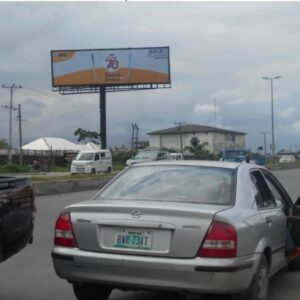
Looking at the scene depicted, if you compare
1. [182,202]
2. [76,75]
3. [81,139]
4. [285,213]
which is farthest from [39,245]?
[81,139]

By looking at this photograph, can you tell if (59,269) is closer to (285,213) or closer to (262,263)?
(262,263)

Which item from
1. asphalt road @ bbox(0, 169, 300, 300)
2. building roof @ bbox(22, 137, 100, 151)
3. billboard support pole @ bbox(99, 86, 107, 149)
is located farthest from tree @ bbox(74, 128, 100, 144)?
asphalt road @ bbox(0, 169, 300, 300)

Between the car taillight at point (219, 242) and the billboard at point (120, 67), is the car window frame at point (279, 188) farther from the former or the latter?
the billboard at point (120, 67)

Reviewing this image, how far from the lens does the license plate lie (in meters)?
4.99

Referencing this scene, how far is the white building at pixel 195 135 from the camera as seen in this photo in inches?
5497

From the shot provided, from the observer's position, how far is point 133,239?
503cm

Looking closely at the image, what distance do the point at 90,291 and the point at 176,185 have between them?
1303 millimetres

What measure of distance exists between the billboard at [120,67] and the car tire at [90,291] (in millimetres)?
49933

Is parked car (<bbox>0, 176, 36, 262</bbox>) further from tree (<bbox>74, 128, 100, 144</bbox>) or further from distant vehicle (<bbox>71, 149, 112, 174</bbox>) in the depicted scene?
tree (<bbox>74, 128, 100, 144</bbox>)

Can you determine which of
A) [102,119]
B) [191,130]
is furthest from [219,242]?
[191,130]

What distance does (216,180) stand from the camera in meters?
5.77

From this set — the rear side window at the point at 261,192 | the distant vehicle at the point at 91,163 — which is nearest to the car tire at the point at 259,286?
the rear side window at the point at 261,192

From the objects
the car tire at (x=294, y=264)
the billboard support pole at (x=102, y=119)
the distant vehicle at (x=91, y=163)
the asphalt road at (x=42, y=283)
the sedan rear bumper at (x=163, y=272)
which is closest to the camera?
the sedan rear bumper at (x=163, y=272)

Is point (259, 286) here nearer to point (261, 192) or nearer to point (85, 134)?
point (261, 192)
